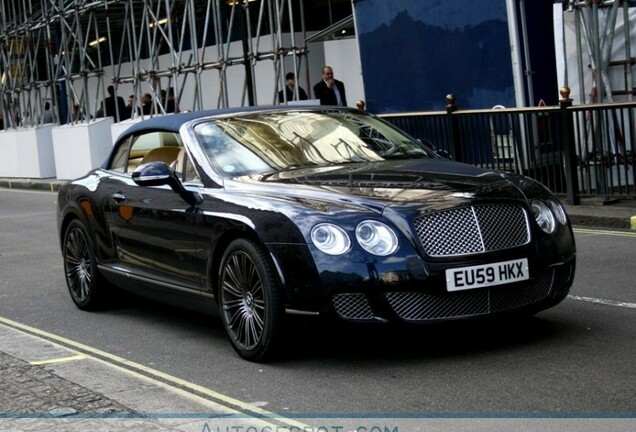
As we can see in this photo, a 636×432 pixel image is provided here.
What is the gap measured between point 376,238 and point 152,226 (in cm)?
217

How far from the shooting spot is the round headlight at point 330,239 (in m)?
6.69

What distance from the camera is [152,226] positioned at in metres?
8.31

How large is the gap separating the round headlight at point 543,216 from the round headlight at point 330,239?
119cm

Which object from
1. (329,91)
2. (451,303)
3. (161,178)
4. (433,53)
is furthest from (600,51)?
(451,303)

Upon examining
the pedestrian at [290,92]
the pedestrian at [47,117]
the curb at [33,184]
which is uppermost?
the pedestrian at [47,117]

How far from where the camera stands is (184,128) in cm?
839

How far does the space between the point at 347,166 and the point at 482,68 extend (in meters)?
11.2

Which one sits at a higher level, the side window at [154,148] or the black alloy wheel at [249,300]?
the side window at [154,148]

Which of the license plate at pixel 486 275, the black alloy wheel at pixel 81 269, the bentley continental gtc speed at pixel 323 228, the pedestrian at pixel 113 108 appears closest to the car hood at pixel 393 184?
the bentley continental gtc speed at pixel 323 228

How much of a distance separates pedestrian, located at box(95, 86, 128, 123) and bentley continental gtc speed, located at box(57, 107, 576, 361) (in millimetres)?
20783

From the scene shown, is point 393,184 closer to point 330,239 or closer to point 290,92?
point 330,239

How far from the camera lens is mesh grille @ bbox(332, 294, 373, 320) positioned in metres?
6.68

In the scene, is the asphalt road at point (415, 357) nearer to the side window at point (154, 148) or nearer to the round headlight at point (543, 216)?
the round headlight at point (543, 216)
